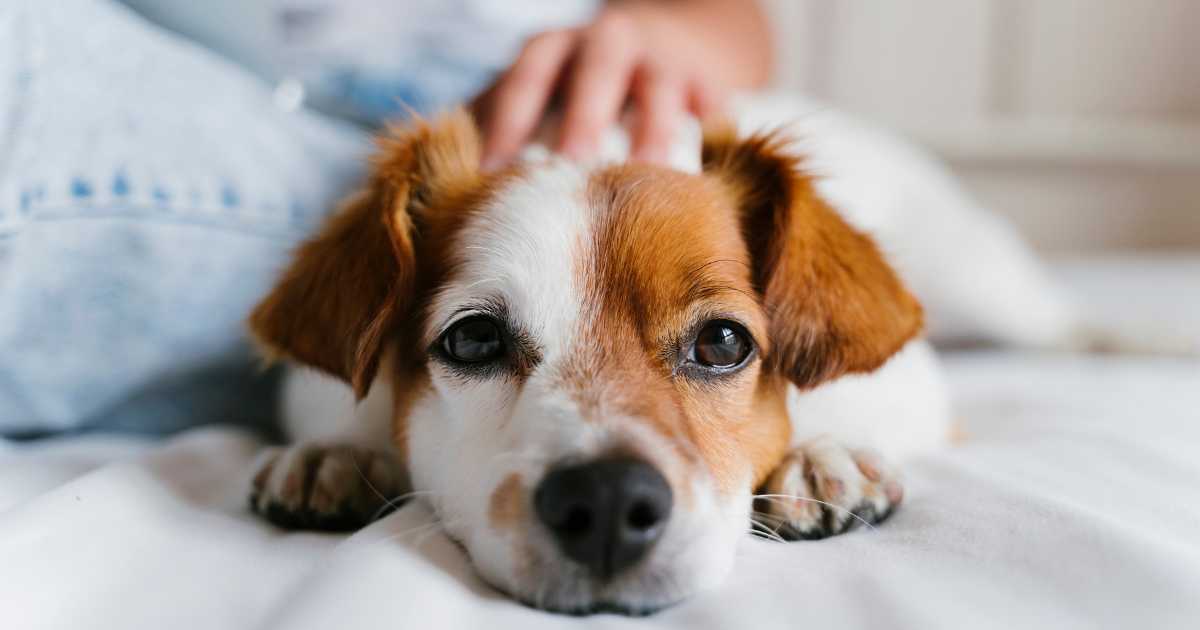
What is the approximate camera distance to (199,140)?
1403mm

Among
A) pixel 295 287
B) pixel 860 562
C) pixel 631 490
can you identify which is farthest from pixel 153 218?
pixel 860 562

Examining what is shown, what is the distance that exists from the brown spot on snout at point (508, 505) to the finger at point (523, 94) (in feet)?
2.41

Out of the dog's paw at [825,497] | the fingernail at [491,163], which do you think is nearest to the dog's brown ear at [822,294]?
the dog's paw at [825,497]

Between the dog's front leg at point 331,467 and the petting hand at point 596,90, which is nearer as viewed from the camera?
the dog's front leg at point 331,467

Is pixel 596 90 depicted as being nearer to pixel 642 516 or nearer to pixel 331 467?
pixel 331 467

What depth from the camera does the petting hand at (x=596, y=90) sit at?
158 centimetres

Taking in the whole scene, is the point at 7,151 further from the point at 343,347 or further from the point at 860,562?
the point at 860,562

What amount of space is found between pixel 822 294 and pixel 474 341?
1.48 feet

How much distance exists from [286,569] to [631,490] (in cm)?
35

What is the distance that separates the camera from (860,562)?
0.86 metres

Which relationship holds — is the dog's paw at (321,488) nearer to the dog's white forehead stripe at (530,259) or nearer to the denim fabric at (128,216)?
the dog's white forehead stripe at (530,259)

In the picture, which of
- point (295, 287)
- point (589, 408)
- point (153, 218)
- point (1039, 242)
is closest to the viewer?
point (589, 408)

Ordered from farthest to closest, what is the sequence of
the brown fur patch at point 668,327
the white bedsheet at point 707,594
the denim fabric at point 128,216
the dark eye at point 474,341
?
the denim fabric at point 128,216 → the dark eye at point 474,341 → the brown fur patch at point 668,327 → the white bedsheet at point 707,594

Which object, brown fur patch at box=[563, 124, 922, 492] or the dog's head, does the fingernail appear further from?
brown fur patch at box=[563, 124, 922, 492]
